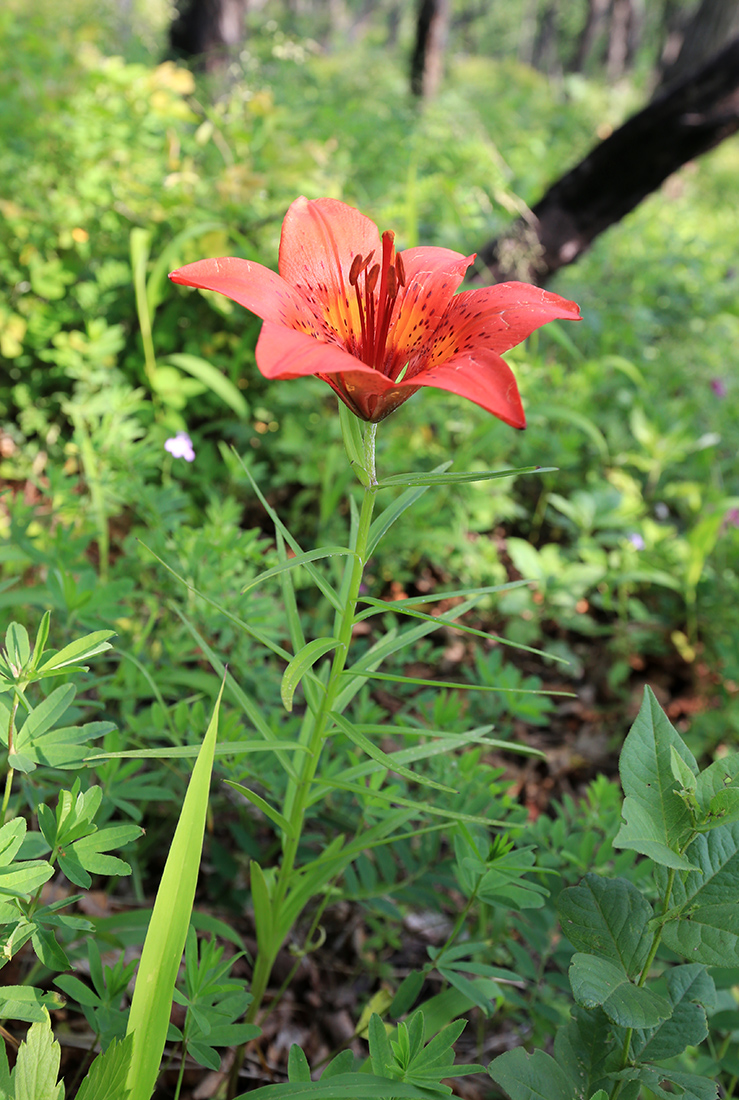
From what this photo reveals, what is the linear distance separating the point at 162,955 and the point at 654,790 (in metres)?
0.65

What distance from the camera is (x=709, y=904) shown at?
0.94m

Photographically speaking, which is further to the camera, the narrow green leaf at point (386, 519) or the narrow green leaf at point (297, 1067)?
the narrow green leaf at point (386, 519)

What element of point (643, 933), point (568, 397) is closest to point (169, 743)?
point (643, 933)

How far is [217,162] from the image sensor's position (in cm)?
329

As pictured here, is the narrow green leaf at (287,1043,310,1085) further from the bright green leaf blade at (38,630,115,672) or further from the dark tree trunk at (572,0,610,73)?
the dark tree trunk at (572,0,610,73)

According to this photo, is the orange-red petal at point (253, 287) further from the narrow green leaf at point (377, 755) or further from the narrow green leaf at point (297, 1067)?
the narrow green leaf at point (297, 1067)

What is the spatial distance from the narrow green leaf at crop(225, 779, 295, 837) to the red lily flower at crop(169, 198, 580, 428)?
511 mm

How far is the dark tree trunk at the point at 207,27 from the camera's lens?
6773 millimetres

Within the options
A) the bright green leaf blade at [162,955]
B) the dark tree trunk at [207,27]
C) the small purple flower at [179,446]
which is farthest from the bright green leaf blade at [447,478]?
the dark tree trunk at [207,27]

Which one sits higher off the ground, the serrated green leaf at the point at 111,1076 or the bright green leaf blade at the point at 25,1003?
the bright green leaf blade at the point at 25,1003

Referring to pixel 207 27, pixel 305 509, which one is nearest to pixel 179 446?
pixel 305 509

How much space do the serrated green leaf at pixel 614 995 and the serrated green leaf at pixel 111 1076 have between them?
510 millimetres

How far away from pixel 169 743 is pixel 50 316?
6.47 feet

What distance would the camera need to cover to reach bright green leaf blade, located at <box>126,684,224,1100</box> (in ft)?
2.63
